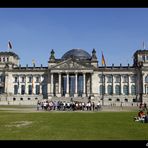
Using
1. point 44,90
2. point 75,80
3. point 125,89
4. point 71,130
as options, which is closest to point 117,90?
point 125,89

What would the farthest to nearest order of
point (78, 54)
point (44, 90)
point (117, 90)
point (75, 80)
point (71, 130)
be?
point (78, 54), point (44, 90), point (117, 90), point (75, 80), point (71, 130)

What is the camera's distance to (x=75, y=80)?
124 m

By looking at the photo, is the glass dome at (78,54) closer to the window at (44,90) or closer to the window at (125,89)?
the window at (44,90)

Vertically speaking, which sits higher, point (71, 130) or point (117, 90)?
point (117, 90)

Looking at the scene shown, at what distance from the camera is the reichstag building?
12350cm

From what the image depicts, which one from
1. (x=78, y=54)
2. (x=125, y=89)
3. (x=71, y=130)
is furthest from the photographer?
(x=78, y=54)

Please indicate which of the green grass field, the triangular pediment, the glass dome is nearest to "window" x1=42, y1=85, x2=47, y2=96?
the triangular pediment

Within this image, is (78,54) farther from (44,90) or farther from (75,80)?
(44,90)

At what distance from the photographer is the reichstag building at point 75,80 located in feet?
405

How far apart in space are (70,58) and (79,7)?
117m

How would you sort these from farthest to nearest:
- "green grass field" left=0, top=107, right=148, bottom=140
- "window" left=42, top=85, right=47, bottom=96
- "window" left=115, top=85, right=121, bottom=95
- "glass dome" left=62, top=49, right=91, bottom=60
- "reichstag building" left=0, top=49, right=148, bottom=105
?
"glass dome" left=62, top=49, right=91, bottom=60, "window" left=42, top=85, right=47, bottom=96, "window" left=115, top=85, right=121, bottom=95, "reichstag building" left=0, top=49, right=148, bottom=105, "green grass field" left=0, top=107, right=148, bottom=140

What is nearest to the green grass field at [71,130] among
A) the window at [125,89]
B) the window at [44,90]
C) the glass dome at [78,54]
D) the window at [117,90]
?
the window at [125,89]

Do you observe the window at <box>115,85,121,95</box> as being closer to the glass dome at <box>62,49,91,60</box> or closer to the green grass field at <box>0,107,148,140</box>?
the glass dome at <box>62,49,91,60</box>
